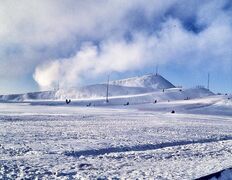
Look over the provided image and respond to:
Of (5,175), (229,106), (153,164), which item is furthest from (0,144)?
(229,106)

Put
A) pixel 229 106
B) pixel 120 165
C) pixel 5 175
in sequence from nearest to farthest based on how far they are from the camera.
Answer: pixel 5 175 → pixel 120 165 → pixel 229 106

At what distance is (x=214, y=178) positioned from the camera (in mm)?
12195

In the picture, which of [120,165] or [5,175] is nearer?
[5,175]

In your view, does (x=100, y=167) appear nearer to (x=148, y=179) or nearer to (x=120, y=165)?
(x=120, y=165)

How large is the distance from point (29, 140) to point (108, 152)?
5.39 m

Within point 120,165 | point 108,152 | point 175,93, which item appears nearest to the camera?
point 120,165

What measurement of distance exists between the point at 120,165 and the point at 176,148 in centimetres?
655

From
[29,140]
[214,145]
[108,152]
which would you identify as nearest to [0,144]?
[29,140]

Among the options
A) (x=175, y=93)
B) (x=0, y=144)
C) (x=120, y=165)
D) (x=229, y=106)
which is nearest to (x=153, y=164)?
(x=120, y=165)

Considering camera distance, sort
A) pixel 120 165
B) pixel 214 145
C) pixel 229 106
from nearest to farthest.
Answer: pixel 120 165, pixel 214 145, pixel 229 106

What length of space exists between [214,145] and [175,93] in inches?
6527

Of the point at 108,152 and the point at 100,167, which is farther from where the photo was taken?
the point at 108,152

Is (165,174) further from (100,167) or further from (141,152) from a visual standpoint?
(141,152)

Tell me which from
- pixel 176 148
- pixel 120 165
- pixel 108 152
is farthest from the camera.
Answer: pixel 176 148
